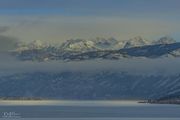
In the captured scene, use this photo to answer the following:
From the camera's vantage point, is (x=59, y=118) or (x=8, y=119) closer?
(x=8, y=119)

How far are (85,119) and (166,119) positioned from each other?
17334 mm

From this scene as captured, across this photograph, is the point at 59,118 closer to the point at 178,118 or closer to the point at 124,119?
the point at 124,119

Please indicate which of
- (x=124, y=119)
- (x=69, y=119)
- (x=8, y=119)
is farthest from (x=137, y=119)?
(x=8, y=119)

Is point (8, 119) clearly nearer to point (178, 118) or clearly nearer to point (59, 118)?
point (59, 118)

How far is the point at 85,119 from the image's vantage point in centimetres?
18812

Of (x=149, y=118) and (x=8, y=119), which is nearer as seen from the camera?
A: (x=8, y=119)

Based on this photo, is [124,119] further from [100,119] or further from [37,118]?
[37,118]

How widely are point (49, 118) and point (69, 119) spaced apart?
7.00 metres

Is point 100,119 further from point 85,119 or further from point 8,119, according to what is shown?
point 8,119

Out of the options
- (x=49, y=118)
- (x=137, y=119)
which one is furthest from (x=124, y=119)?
(x=49, y=118)

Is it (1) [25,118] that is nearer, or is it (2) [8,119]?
(2) [8,119]

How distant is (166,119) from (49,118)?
83.5 ft

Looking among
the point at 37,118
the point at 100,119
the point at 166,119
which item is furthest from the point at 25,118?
the point at 166,119

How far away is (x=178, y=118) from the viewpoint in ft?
641
